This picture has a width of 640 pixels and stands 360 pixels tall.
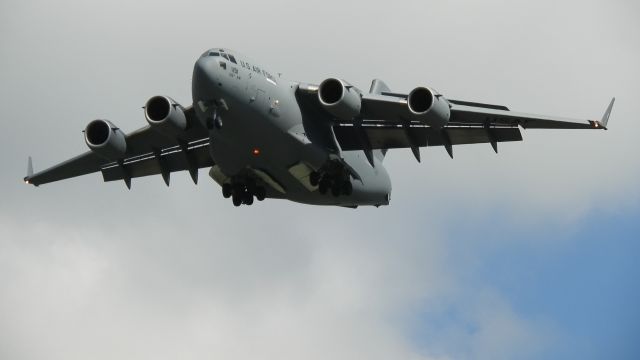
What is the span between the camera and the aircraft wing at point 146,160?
82.9 feet

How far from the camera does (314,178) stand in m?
23.9

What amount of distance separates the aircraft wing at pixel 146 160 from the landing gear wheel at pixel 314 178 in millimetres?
2744

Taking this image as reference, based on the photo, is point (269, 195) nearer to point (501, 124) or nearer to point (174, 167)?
point (174, 167)

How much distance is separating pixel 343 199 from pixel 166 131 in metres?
4.53

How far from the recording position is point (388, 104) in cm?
2311

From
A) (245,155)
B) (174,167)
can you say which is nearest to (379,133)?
(245,155)

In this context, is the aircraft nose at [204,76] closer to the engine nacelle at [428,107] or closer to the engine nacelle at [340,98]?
the engine nacelle at [340,98]

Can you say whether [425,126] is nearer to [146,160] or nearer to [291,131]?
[291,131]

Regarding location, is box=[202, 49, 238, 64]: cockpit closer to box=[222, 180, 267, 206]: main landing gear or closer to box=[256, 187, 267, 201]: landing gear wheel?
box=[222, 180, 267, 206]: main landing gear

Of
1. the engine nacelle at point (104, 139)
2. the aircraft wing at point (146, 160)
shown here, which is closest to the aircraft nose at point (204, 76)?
the aircraft wing at point (146, 160)

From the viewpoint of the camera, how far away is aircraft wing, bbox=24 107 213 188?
25.3 metres

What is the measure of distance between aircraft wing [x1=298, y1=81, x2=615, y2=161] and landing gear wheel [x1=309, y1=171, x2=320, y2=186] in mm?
1179

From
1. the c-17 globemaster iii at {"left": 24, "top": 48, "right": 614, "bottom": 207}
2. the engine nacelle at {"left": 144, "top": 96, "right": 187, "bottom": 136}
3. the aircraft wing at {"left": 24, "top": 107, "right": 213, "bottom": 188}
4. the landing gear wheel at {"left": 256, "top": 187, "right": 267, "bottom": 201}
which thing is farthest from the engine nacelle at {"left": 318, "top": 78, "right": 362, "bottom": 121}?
the aircraft wing at {"left": 24, "top": 107, "right": 213, "bottom": 188}

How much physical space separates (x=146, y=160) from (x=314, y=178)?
4.77m
